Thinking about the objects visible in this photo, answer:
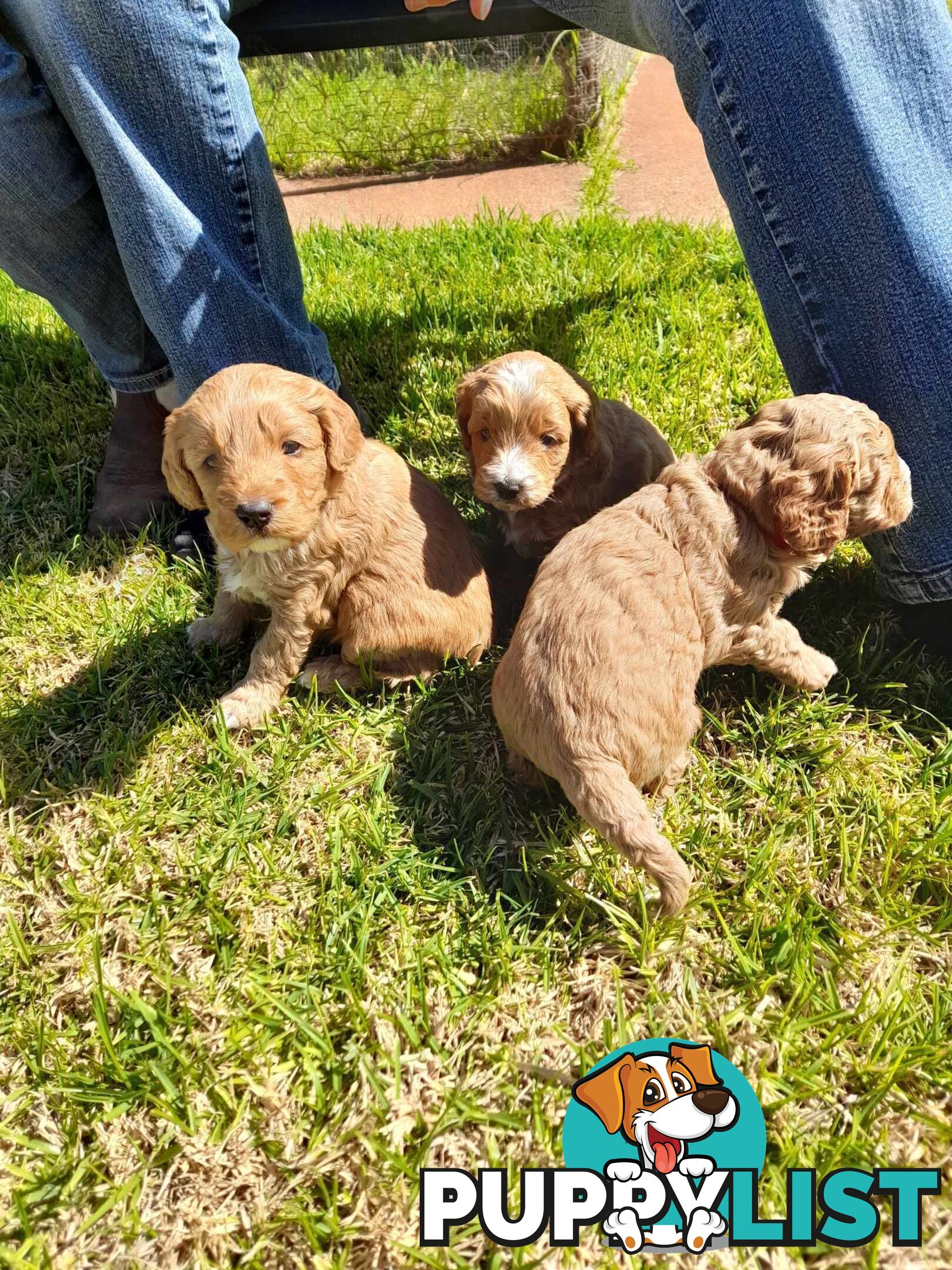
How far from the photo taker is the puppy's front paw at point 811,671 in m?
2.71

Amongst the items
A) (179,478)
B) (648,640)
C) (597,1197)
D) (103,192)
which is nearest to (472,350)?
(103,192)

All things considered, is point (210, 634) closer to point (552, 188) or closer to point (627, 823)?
point (627, 823)

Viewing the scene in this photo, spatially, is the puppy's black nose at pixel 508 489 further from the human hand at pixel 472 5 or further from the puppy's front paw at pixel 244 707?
the human hand at pixel 472 5

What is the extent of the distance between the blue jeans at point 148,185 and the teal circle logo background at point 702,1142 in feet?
9.34

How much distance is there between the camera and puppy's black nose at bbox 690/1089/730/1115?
6.27ft

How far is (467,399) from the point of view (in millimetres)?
3020

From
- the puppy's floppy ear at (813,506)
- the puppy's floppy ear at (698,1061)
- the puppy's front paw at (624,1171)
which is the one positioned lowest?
the puppy's front paw at (624,1171)

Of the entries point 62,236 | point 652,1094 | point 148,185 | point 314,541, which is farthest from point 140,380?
point 652,1094

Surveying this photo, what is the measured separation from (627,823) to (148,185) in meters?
2.73

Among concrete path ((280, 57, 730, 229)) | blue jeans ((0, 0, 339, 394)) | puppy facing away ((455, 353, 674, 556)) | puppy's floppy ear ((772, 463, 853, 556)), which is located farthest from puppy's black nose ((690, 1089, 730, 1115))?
concrete path ((280, 57, 730, 229))

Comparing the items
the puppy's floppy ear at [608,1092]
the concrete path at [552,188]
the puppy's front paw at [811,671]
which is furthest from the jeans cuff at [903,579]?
the concrete path at [552,188]

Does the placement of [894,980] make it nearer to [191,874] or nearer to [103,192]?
[191,874]

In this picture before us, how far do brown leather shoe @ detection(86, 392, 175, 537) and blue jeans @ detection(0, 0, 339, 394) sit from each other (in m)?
0.38

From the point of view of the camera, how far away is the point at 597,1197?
183cm
